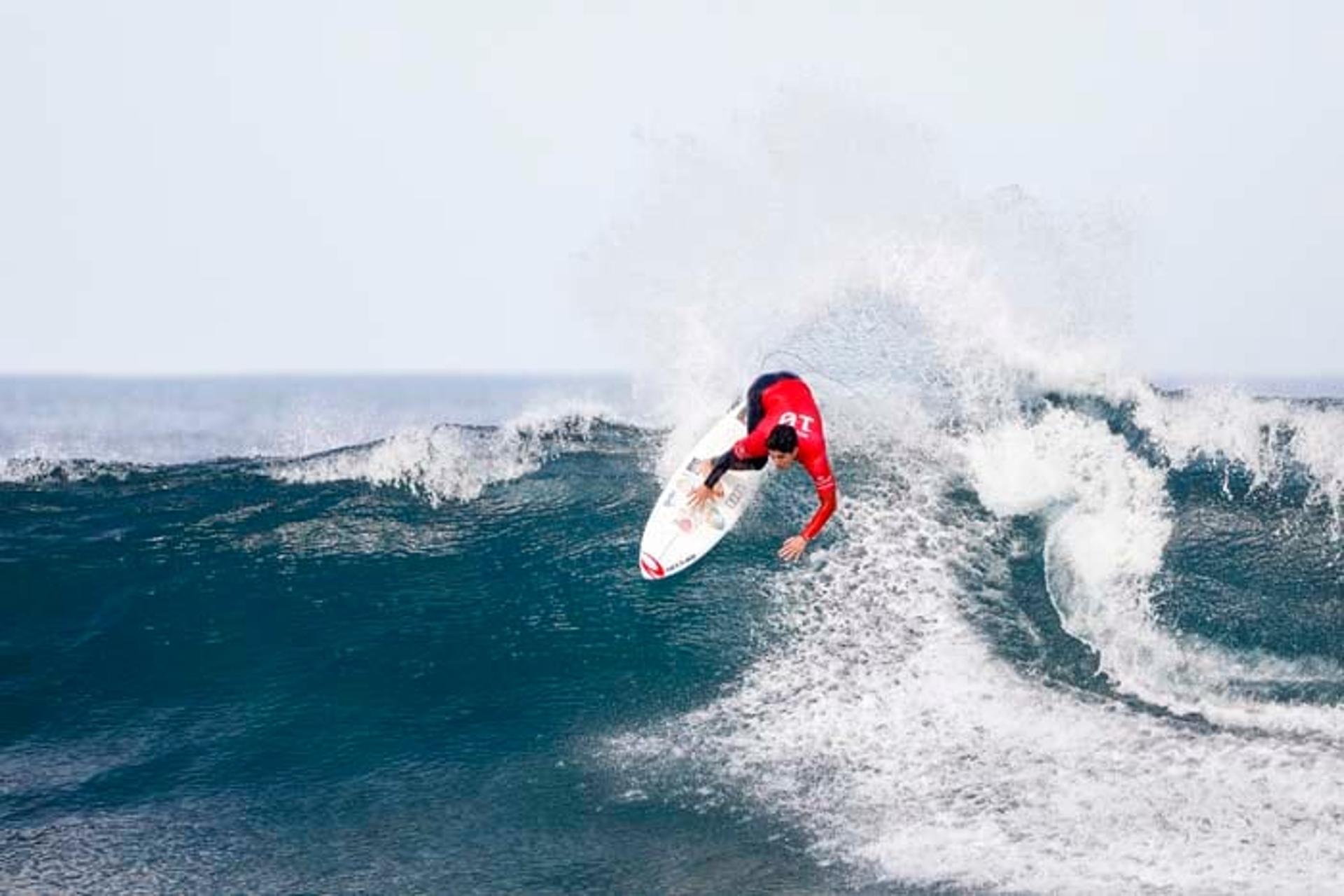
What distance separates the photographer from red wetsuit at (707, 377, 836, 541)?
9.28 metres

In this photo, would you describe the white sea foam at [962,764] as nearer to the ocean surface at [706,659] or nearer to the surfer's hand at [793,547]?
the ocean surface at [706,659]

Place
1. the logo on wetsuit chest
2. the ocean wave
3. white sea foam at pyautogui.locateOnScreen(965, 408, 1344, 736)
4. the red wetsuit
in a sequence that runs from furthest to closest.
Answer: the ocean wave
the logo on wetsuit chest
the red wetsuit
white sea foam at pyautogui.locateOnScreen(965, 408, 1344, 736)

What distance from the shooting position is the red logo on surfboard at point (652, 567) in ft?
34.2

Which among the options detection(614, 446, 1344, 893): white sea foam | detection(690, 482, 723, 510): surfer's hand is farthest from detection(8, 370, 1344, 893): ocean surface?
detection(690, 482, 723, 510): surfer's hand

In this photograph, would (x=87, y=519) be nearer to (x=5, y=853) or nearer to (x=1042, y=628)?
(x=5, y=853)

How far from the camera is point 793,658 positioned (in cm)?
912

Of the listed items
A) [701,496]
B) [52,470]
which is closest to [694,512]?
[701,496]

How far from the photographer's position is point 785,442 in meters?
9.16

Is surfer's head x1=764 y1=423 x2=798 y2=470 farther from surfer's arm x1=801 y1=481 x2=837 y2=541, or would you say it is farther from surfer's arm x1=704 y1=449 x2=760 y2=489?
surfer's arm x1=704 y1=449 x2=760 y2=489

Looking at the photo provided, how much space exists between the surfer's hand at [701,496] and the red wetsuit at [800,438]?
48 centimetres

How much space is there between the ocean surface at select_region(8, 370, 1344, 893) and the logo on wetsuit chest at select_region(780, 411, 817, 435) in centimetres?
151

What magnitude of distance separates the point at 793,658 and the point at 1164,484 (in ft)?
16.4

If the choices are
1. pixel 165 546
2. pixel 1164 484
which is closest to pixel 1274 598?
pixel 1164 484

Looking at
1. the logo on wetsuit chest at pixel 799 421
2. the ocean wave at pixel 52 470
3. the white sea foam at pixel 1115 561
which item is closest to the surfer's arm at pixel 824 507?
the logo on wetsuit chest at pixel 799 421
